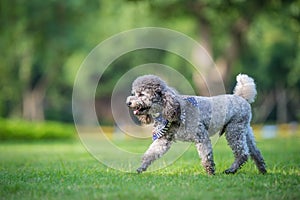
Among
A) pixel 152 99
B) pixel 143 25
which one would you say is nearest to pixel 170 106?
pixel 152 99

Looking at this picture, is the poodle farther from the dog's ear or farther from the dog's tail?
the dog's tail

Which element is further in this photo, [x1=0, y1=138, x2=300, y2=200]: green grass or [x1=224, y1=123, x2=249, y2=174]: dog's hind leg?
[x1=224, y1=123, x2=249, y2=174]: dog's hind leg

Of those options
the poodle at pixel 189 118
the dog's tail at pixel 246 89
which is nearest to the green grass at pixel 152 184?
the poodle at pixel 189 118

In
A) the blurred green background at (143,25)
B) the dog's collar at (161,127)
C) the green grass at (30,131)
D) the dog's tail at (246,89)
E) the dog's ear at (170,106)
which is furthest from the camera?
the green grass at (30,131)

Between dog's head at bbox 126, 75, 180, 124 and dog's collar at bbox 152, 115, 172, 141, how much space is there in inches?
4.0

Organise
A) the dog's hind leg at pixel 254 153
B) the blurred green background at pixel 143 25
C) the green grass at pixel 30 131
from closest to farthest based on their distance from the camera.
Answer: the dog's hind leg at pixel 254 153 < the blurred green background at pixel 143 25 < the green grass at pixel 30 131

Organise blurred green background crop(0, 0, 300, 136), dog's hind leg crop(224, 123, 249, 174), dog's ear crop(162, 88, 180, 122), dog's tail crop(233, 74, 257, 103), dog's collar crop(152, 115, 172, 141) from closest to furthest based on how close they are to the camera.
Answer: dog's ear crop(162, 88, 180, 122) → dog's collar crop(152, 115, 172, 141) → dog's hind leg crop(224, 123, 249, 174) → dog's tail crop(233, 74, 257, 103) → blurred green background crop(0, 0, 300, 136)

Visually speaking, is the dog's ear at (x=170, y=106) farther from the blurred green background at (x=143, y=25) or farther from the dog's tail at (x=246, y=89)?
the blurred green background at (x=143, y=25)

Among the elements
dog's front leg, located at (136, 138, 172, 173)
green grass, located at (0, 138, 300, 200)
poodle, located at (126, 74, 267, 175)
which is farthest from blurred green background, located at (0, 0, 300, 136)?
dog's front leg, located at (136, 138, 172, 173)

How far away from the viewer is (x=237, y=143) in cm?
896

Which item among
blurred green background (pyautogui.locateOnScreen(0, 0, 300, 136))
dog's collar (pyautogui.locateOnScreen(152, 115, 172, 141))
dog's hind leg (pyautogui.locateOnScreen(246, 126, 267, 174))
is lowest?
dog's hind leg (pyautogui.locateOnScreen(246, 126, 267, 174))

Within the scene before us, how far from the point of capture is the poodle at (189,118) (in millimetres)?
8570

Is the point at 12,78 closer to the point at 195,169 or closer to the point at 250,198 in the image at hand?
the point at 195,169

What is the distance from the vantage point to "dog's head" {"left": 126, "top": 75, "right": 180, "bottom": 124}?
27.9ft
